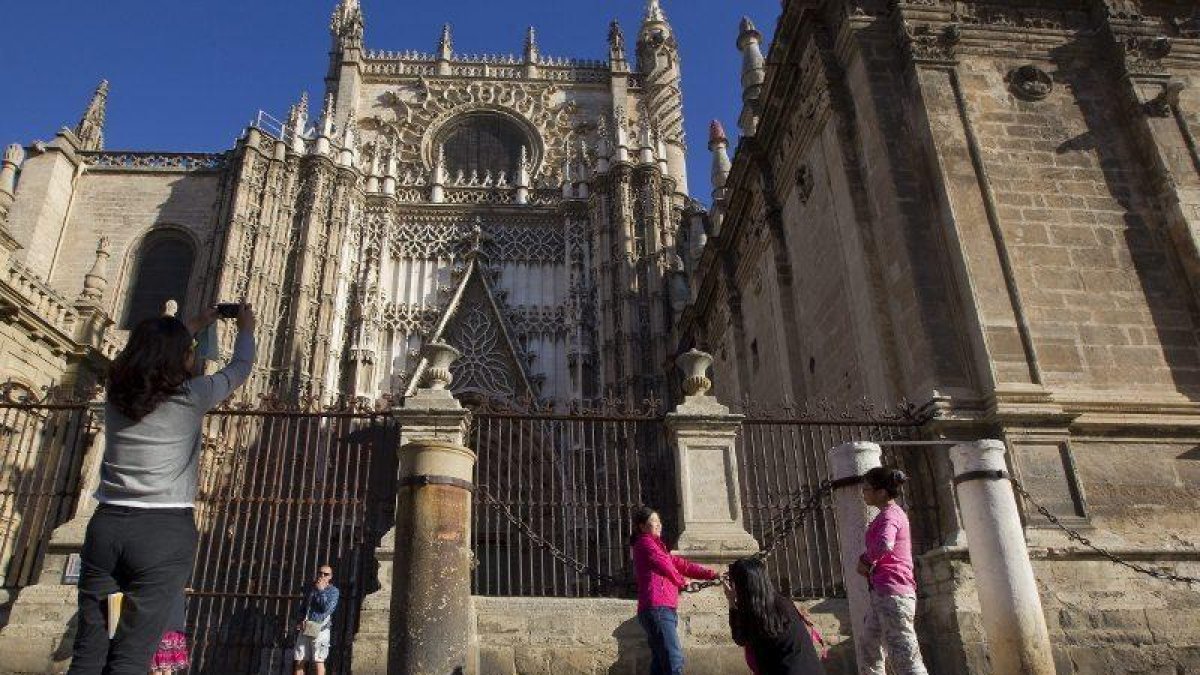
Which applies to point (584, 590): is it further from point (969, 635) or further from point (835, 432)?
point (969, 635)

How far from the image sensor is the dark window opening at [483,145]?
1122 inches

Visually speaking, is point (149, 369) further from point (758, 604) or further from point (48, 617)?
point (48, 617)

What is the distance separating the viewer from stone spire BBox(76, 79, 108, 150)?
25578 mm

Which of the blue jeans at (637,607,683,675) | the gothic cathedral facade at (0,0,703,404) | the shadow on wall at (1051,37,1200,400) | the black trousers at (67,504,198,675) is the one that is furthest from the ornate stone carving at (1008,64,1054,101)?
the gothic cathedral facade at (0,0,703,404)

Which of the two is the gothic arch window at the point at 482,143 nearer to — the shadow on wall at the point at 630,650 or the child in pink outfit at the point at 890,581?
the shadow on wall at the point at 630,650

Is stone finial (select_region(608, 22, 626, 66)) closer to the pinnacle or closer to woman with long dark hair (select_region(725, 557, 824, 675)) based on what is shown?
the pinnacle

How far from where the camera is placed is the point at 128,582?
2424 millimetres

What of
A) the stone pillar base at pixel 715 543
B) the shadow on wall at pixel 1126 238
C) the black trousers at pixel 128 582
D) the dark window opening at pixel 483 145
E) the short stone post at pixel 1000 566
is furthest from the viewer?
the dark window opening at pixel 483 145

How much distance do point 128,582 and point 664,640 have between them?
11.2ft

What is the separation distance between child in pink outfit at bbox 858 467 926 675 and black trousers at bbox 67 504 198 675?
3470 millimetres

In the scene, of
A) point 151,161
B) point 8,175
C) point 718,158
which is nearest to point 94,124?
point 151,161

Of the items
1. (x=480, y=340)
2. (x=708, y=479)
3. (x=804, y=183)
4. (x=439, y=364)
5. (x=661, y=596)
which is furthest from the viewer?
(x=480, y=340)

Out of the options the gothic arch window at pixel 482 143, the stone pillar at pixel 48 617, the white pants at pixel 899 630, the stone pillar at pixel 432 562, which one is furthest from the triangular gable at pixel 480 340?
the white pants at pixel 899 630

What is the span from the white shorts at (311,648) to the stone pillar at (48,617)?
1.98 meters
